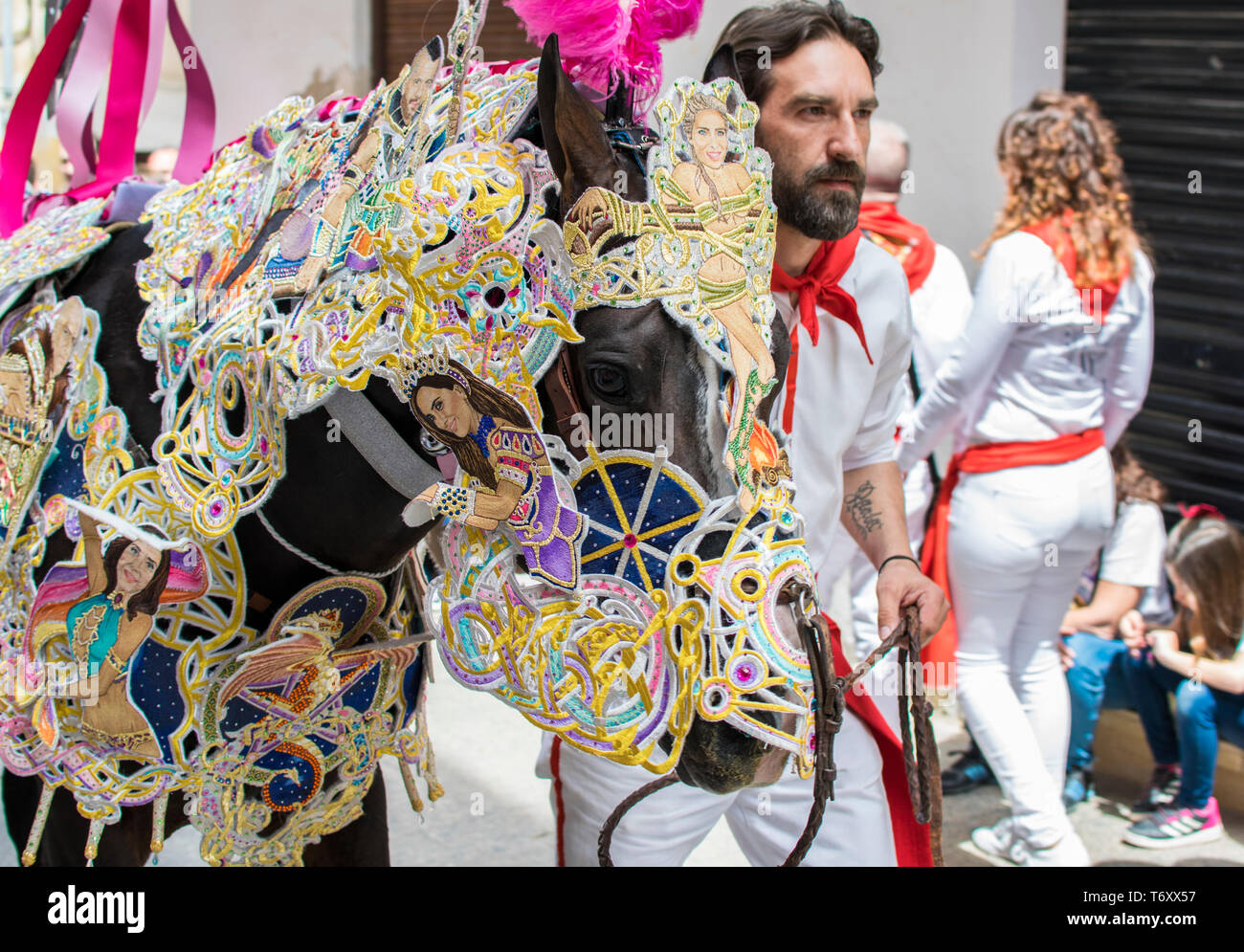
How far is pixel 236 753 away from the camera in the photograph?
72.4 inches

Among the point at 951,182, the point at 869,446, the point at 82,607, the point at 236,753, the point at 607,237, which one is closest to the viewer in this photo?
the point at 607,237

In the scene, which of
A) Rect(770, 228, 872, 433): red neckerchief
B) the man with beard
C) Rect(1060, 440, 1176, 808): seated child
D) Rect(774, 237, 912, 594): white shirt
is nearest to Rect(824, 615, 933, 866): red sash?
the man with beard

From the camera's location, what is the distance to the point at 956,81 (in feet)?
Result: 16.8

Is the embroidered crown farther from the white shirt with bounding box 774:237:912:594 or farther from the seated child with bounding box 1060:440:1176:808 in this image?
the seated child with bounding box 1060:440:1176:808

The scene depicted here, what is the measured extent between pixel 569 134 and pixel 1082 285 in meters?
2.63

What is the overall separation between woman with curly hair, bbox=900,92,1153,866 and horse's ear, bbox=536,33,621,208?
8.10 feet

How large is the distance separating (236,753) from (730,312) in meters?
1.03

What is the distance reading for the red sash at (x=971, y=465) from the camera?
369 centimetres

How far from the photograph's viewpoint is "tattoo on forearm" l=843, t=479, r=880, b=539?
8.03 ft

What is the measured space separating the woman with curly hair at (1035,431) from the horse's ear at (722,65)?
221cm
